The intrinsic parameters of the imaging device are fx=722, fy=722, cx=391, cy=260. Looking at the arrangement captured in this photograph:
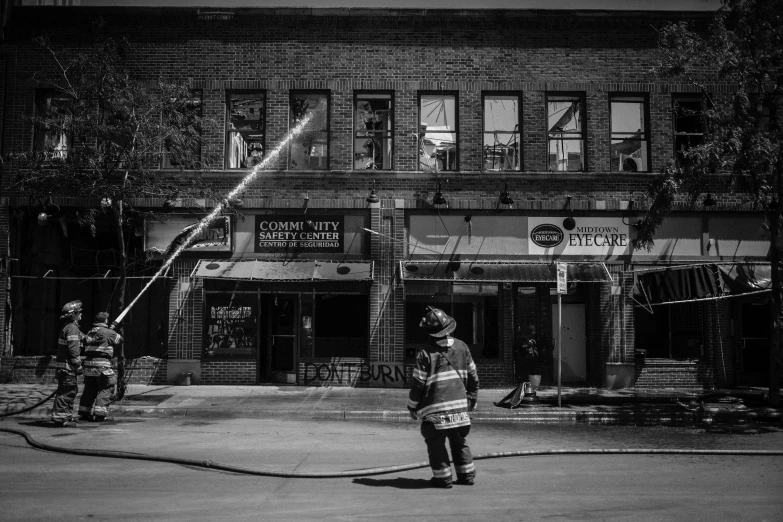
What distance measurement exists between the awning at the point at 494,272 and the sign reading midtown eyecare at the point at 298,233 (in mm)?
1870

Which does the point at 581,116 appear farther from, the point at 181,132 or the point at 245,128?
the point at 181,132

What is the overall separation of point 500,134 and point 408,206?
3.01 meters

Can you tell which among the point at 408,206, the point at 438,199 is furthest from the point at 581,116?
the point at 408,206

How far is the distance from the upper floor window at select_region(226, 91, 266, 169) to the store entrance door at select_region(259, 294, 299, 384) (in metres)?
3.55

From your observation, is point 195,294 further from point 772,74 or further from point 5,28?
point 772,74

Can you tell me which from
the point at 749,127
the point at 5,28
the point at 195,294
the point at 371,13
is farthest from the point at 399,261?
the point at 5,28

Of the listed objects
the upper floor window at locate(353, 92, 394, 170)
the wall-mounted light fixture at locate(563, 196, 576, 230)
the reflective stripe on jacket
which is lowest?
Answer: the reflective stripe on jacket

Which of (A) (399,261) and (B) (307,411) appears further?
(A) (399,261)

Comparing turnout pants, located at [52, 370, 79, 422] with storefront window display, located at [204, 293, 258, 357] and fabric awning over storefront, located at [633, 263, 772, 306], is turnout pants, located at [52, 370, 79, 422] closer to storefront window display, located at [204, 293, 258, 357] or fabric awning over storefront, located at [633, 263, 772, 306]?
storefront window display, located at [204, 293, 258, 357]

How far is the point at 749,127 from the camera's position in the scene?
13117mm

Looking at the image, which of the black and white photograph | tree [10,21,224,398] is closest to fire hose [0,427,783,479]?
tree [10,21,224,398]

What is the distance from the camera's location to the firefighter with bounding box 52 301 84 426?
1134cm

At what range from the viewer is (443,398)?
23.2ft

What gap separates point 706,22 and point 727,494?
49.2 feet
